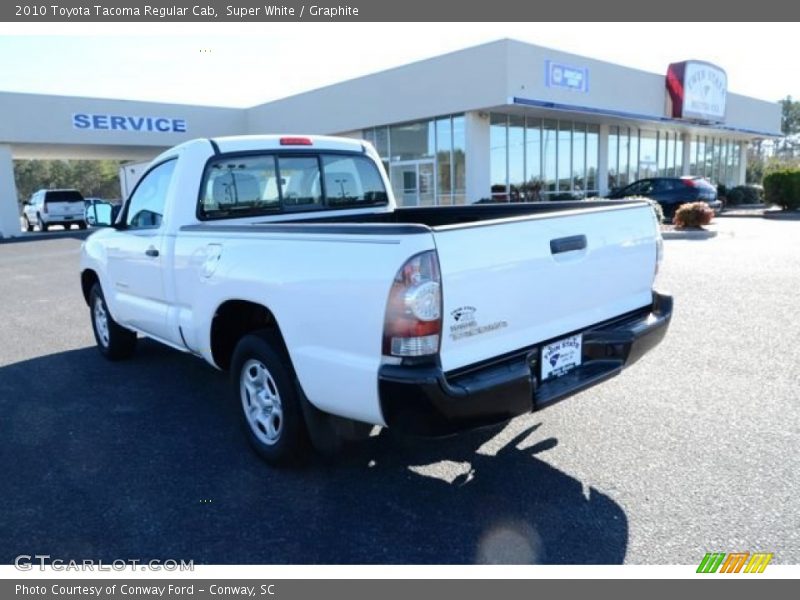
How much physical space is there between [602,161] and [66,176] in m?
73.7

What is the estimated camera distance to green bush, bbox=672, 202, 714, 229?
53.2 feet

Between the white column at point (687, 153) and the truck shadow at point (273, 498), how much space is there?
31.5 m

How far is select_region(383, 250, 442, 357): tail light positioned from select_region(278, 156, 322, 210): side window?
2560 millimetres

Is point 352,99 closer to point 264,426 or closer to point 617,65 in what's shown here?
point 617,65

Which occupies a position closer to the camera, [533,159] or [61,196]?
[533,159]

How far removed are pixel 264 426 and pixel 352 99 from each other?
22963 millimetres

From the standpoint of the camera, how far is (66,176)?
7812 cm

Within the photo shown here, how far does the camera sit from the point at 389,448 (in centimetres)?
400

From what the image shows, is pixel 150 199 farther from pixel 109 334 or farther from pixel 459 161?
pixel 459 161

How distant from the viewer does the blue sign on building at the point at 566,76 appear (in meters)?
20.5

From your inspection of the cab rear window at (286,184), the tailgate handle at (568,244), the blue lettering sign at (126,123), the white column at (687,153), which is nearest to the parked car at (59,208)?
the blue lettering sign at (126,123)

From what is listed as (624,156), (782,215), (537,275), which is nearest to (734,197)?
(624,156)

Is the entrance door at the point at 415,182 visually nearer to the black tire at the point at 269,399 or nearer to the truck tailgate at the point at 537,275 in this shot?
the truck tailgate at the point at 537,275

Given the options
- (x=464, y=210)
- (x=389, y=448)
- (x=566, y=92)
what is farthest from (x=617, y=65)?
(x=389, y=448)
